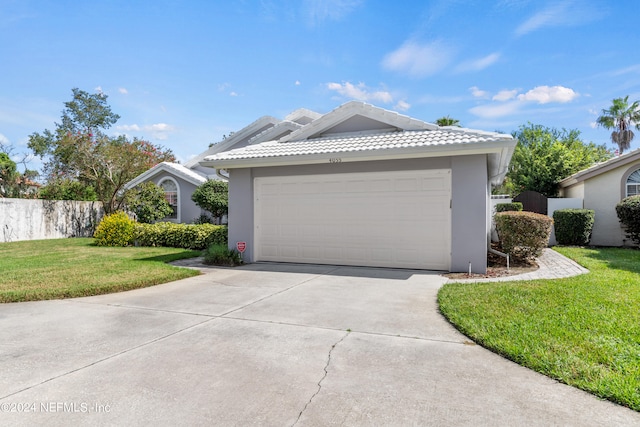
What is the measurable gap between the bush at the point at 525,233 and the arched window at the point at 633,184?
6.87 meters

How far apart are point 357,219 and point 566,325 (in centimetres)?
566

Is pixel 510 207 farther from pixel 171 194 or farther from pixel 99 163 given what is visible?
pixel 99 163

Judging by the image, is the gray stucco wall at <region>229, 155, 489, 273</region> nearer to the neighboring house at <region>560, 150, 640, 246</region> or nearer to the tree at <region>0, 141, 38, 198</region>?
the neighboring house at <region>560, 150, 640, 246</region>

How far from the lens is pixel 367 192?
9344 millimetres

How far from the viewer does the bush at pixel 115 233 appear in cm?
1540

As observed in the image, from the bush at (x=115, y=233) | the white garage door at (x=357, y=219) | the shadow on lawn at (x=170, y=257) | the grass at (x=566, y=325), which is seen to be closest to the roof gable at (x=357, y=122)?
the white garage door at (x=357, y=219)

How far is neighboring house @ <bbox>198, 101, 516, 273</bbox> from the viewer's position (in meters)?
8.23

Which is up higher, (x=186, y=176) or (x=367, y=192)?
(x=186, y=176)

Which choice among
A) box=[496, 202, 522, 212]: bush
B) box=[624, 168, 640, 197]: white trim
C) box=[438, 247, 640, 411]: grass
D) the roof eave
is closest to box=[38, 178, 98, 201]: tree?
the roof eave

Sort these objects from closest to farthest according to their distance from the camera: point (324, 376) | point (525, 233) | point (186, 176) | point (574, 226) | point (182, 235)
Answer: point (324, 376) < point (525, 233) < point (574, 226) < point (182, 235) < point (186, 176)

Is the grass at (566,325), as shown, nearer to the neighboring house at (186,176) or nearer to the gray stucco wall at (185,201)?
the neighboring house at (186,176)

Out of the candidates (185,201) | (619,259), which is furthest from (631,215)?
(185,201)

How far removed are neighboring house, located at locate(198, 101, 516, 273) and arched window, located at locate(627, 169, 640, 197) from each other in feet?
23.0

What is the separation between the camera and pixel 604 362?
10.9 feet
